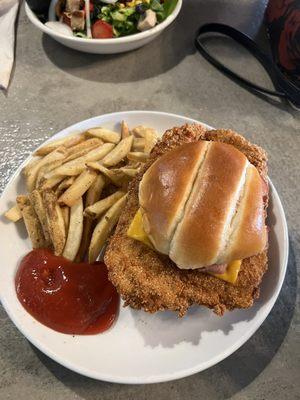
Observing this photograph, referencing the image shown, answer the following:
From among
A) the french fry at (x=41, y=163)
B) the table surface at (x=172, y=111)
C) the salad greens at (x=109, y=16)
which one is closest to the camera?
the table surface at (x=172, y=111)

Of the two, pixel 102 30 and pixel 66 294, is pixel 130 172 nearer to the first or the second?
pixel 66 294

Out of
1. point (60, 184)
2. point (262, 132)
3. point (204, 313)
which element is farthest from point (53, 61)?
point (204, 313)

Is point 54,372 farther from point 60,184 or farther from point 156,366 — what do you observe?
point 60,184

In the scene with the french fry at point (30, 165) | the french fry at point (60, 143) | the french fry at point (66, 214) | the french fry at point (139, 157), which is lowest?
the french fry at point (66, 214)

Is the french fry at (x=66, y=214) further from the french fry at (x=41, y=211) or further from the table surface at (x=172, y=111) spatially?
the table surface at (x=172, y=111)

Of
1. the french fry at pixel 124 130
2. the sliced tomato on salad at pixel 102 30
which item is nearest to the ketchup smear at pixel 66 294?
the french fry at pixel 124 130

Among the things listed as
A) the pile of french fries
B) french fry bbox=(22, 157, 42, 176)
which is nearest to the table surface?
french fry bbox=(22, 157, 42, 176)

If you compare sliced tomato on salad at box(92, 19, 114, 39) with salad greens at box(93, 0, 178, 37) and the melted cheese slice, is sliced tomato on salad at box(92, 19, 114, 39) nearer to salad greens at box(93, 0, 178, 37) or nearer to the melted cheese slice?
salad greens at box(93, 0, 178, 37)
